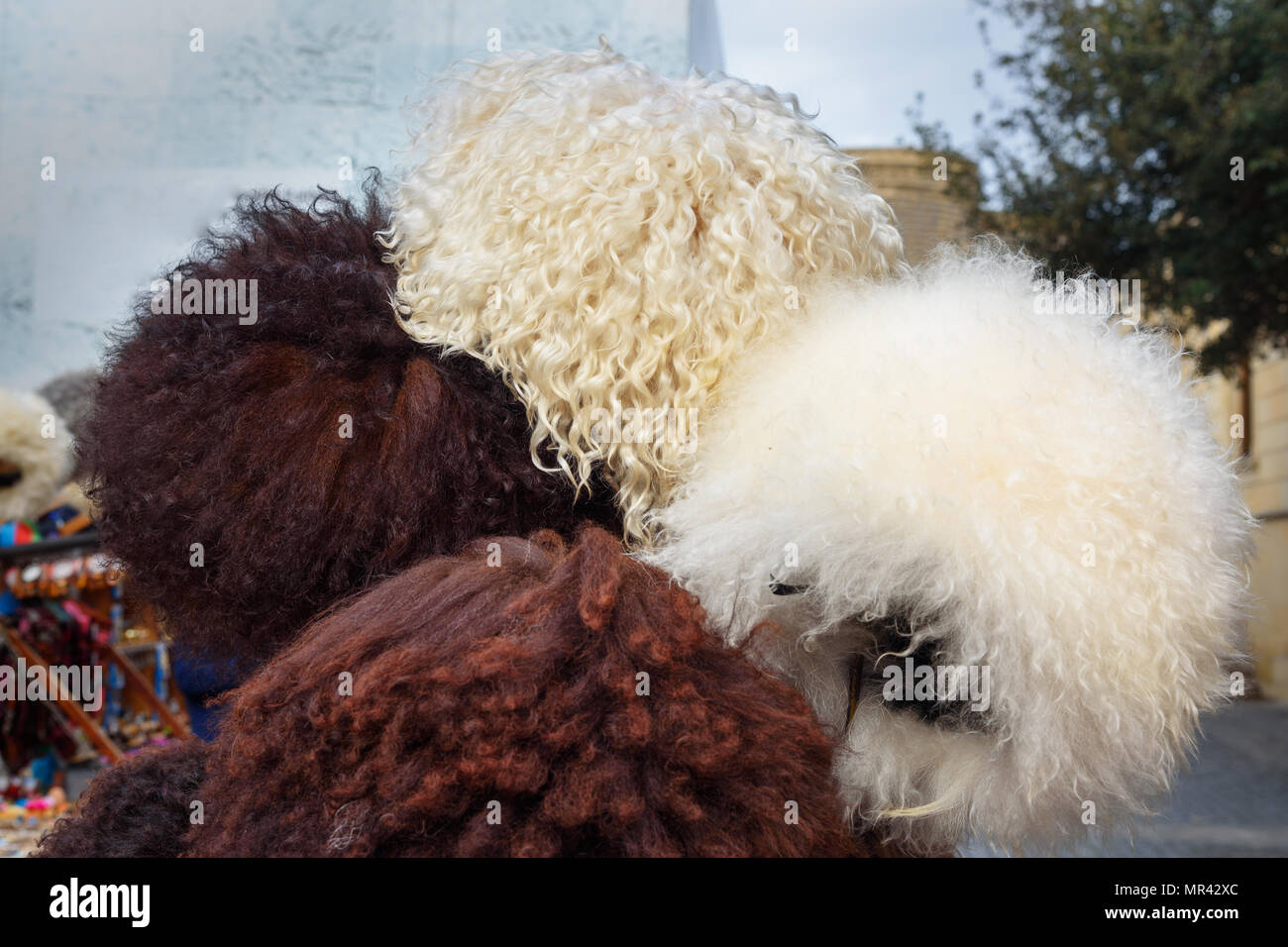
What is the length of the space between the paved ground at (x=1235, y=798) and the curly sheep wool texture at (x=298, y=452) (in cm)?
284

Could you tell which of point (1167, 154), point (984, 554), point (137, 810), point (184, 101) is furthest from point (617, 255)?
point (1167, 154)

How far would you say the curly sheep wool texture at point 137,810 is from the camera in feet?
2.88

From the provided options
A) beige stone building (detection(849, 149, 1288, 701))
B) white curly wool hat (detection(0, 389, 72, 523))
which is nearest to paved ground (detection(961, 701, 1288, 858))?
beige stone building (detection(849, 149, 1288, 701))

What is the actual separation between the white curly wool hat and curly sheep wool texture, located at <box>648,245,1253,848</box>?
8.86 ft

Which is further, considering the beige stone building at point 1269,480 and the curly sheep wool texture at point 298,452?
the beige stone building at point 1269,480

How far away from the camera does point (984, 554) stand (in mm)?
687

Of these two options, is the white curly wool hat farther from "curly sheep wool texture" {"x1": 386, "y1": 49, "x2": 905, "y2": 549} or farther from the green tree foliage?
the green tree foliage

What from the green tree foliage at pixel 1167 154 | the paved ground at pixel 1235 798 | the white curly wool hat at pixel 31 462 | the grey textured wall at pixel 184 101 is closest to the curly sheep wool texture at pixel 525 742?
the grey textured wall at pixel 184 101

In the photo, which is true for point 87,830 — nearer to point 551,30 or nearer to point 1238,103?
point 551,30

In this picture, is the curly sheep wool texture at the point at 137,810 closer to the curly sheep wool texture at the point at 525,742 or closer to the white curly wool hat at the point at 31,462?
the curly sheep wool texture at the point at 525,742

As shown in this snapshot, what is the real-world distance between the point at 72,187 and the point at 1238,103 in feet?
15.1

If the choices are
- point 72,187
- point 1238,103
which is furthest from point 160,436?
point 1238,103
